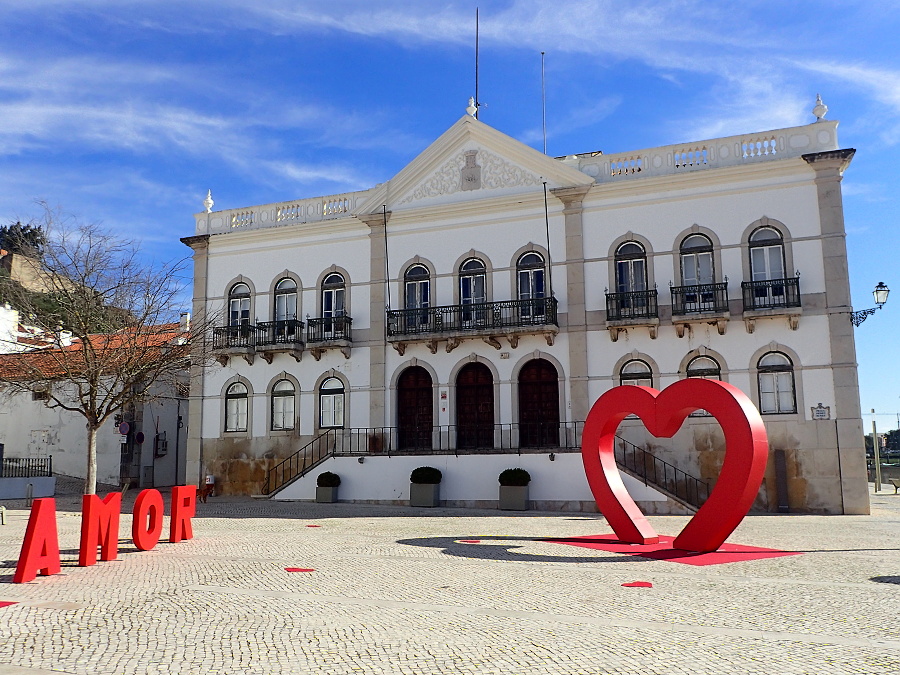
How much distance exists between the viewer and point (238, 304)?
2900 cm

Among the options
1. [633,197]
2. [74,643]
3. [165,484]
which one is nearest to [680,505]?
[633,197]

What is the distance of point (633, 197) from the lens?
958 inches

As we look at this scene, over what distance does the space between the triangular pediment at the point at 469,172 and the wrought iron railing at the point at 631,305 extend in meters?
3.88

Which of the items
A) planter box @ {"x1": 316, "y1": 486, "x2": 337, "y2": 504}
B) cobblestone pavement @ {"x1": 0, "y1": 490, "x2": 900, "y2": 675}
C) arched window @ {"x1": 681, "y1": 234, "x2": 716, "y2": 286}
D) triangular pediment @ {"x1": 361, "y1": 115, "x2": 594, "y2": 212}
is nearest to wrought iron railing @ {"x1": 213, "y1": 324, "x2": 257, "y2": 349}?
triangular pediment @ {"x1": 361, "y1": 115, "x2": 594, "y2": 212}

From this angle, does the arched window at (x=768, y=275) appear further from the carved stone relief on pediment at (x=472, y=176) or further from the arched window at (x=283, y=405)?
the arched window at (x=283, y=405)

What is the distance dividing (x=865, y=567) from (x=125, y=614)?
9871 mm

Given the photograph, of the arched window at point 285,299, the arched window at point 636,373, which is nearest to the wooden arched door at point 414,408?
the arched window at point 285,299

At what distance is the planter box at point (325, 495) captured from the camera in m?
24.3

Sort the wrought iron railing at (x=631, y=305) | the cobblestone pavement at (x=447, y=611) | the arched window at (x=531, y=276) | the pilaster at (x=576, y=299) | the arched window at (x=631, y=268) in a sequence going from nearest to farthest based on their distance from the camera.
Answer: the cobblestone pavement at (x=447, y=611) < the wrought iron railing at (x=631, y=305) < the pilaster at (x=576, y=299) < the arched window at (x=631, y=268) < the arched window at (x=531, y=276)

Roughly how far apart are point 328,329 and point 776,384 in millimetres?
14020

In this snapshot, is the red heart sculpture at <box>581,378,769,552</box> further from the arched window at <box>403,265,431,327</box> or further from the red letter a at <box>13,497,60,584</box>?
the arched window at <box>403,265,431,327</box>

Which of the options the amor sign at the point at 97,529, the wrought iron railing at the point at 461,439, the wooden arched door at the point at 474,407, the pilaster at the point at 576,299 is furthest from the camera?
the wooden arched door at the point at 474,407

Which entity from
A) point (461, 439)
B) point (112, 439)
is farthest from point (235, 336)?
point (461, 439)

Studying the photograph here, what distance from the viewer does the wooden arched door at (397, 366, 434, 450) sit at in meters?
25.9
